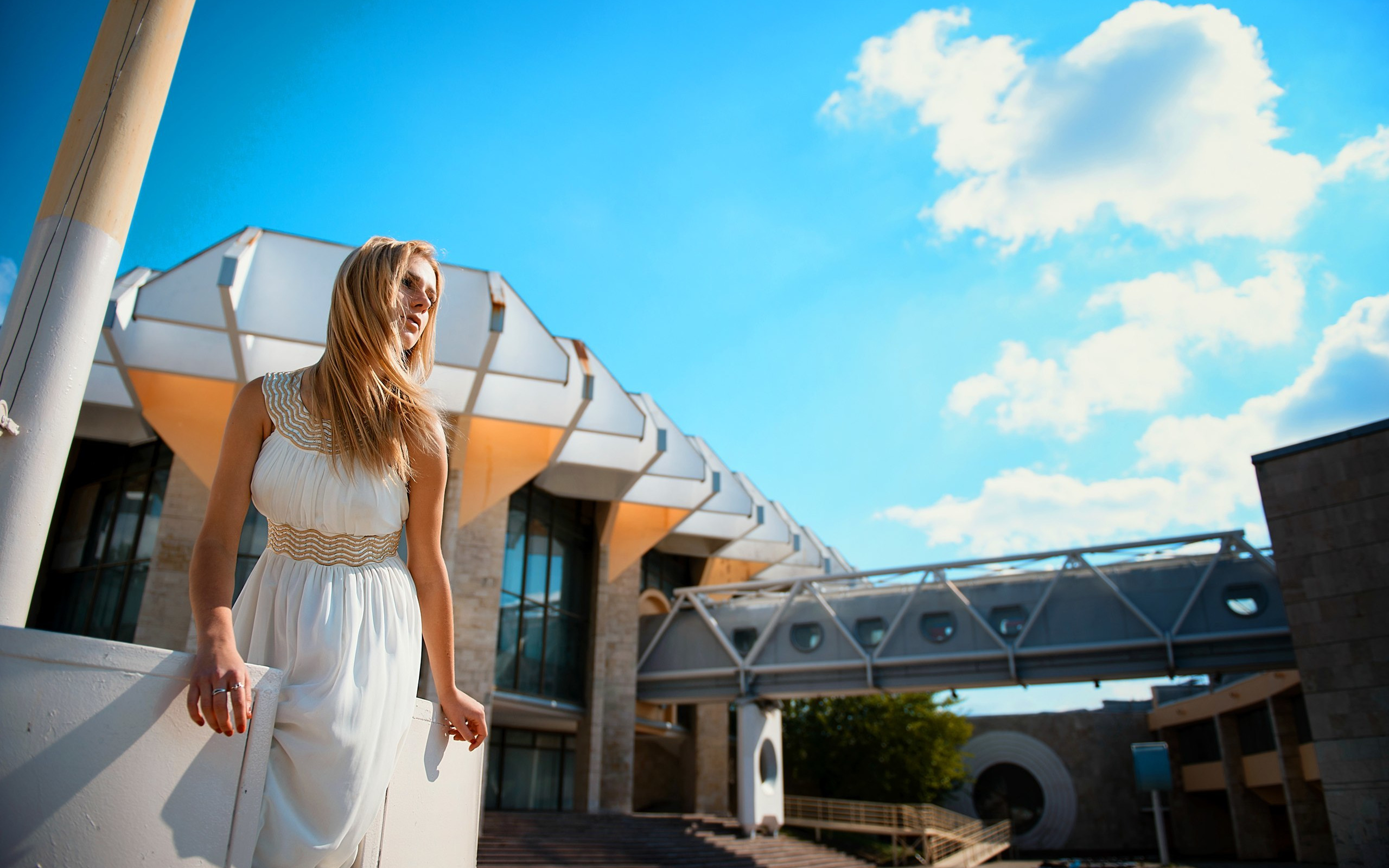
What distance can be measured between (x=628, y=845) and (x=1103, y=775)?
1096 inches

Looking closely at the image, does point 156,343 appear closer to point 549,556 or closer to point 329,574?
point 549,556

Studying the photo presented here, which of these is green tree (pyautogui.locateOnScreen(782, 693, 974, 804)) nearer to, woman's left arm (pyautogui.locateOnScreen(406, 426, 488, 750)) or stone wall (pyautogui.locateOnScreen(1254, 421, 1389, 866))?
stone wall (pyautogui.locateOnScreen(1254, 421, 1389, 866))

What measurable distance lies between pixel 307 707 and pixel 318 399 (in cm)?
73

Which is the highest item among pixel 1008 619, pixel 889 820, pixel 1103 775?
pixel 1008 619

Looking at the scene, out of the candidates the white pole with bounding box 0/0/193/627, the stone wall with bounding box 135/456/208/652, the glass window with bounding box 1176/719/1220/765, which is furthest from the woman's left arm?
the glass window with bounding box 1176/719/1220/765

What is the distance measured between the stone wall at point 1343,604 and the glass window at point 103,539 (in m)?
21.8

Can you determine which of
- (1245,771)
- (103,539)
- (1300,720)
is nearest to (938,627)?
(1300,720)

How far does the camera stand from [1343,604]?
563 inches

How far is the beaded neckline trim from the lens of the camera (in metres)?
2.06

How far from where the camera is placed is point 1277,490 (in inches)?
606

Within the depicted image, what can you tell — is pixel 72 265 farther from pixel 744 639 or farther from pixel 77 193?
pixel 744 639

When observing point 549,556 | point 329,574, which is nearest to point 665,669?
point 549,556

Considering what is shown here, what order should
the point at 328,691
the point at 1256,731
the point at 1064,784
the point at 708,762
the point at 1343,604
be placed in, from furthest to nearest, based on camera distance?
the point at 1064,784
the point at 1256,731
the point at 708,762
the point at 1343,604
the point at 328,691

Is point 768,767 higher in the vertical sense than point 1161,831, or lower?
higher
